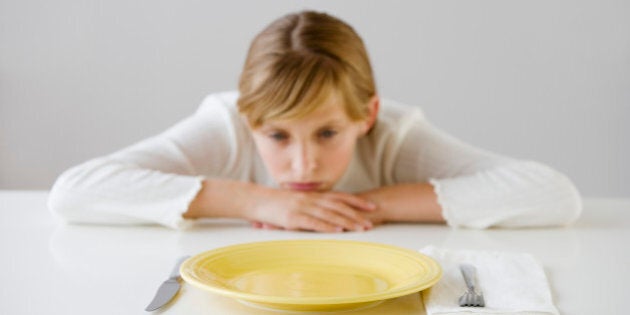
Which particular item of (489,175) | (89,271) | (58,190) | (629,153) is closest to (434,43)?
(629,153)

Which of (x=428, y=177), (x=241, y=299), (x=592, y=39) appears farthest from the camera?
(x=592, y=39)

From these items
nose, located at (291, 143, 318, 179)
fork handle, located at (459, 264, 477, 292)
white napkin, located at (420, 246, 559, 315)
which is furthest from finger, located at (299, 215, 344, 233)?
fork handle, located at (459, 264, 477, 292)

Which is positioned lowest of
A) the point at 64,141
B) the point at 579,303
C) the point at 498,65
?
the point at 64,141

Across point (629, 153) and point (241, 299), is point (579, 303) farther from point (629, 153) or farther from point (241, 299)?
point (629, 153)

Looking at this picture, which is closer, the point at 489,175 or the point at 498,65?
the point at 489,175

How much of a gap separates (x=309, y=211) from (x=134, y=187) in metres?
0.32

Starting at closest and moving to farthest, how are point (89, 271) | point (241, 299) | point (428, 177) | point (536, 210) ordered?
point (241, 299)
point (89, 271)
point (536, 210)
point (428, 177)

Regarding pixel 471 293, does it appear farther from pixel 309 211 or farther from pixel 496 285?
pixel 309 211

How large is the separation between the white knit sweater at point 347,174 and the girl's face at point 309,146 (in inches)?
6.0

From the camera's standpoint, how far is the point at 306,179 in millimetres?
1508

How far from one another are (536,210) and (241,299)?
0.74m

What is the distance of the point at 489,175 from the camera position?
1.53 meters

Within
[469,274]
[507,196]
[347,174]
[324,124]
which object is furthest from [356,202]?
[469,274]

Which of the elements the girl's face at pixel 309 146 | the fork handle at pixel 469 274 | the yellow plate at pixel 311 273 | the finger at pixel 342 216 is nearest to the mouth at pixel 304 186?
the girl's face at pixel 309 146
